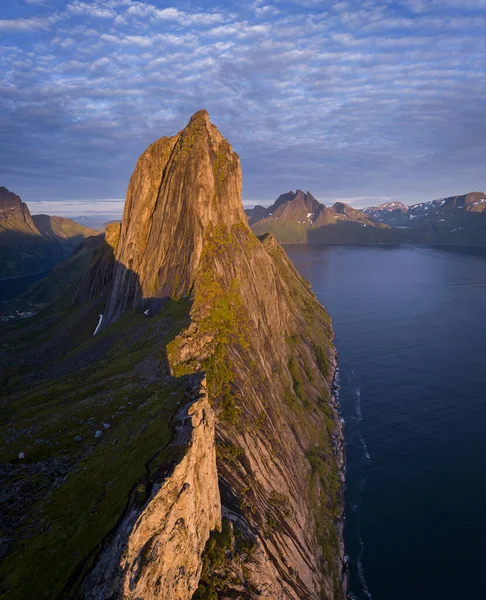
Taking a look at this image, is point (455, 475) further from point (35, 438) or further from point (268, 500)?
point (35, 438)

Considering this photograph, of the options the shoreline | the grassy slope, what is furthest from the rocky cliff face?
the grassy slope

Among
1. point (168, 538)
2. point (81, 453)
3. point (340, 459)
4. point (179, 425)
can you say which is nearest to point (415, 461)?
point (340, 459)

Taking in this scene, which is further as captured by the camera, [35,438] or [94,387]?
[94,387]

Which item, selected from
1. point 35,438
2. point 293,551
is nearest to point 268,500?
point 293,551

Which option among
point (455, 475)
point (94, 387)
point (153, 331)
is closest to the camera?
point (94, 387)

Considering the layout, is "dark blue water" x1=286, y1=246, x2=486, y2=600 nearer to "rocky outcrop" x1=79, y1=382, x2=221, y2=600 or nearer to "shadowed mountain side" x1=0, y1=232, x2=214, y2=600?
"rocky outcrop" x1=79, y1=382, x2=221, y2=600

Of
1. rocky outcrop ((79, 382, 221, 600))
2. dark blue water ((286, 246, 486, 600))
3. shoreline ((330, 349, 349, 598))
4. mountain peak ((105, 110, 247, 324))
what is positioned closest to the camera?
rocky outcrop ((79, 382, 221, 600))
